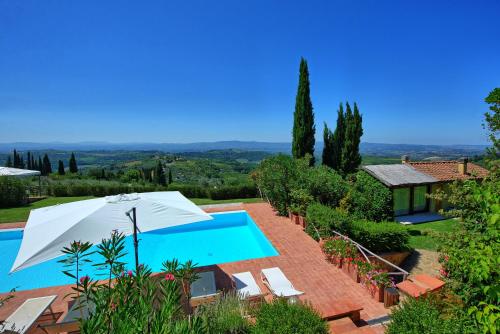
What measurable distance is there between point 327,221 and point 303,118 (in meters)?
12.2

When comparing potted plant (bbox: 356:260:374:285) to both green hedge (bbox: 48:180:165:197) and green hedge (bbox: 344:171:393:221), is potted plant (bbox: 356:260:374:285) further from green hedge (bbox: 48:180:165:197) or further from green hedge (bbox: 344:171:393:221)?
green hedge (bbox: 48:180:165:197)

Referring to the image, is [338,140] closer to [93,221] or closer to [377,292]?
[377,292]

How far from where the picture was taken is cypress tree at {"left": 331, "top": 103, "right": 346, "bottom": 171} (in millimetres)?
21734

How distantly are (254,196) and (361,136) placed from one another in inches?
399

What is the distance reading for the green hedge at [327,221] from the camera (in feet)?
33.8

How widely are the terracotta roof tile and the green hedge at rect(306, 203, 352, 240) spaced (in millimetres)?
13441

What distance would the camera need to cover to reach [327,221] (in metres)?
10.4

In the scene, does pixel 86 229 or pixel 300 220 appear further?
pixel 300 220

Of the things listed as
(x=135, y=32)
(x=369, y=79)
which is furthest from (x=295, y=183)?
(x=369, y=79)

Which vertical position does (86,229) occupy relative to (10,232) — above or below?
above

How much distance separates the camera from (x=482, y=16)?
43.6 feet

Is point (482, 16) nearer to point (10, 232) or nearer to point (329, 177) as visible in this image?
point (329, 177)

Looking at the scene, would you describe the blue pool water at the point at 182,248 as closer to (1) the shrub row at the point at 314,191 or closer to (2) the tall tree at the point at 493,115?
(1) the shrub row at the point at 314,191

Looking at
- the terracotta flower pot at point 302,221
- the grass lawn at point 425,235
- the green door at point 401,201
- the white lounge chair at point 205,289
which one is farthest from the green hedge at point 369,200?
the white lounge chair at point 205,289
